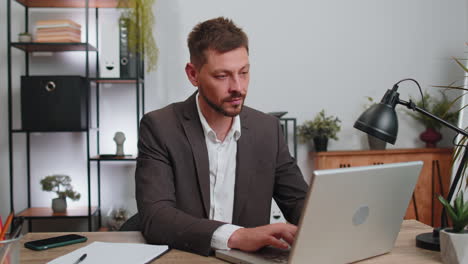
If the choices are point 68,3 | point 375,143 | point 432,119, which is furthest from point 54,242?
point 432,119

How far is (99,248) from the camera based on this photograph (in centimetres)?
125

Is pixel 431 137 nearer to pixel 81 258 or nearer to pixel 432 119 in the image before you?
pixel 432 119

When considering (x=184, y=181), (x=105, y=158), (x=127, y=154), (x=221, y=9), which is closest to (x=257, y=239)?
(x=184, y=181)

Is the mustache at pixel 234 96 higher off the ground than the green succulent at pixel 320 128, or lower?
higher

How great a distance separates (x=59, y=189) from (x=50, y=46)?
3.29ft

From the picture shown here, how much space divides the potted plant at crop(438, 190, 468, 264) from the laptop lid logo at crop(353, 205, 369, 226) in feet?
0.72

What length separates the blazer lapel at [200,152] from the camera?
1667 millimetres

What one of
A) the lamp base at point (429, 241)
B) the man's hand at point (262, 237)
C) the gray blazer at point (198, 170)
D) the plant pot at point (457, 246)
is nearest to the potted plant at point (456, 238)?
the plant pot at point (457, 246)

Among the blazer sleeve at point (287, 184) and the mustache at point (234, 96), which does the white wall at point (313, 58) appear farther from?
the mustache at point (234, 96)

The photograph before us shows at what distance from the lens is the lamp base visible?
1.28m

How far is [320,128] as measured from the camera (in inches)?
141

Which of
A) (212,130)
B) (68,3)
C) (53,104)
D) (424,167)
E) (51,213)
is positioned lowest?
(51,213)

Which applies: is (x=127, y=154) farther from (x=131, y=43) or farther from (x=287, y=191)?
(x=287, y=191)

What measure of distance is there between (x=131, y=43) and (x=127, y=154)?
84cm
